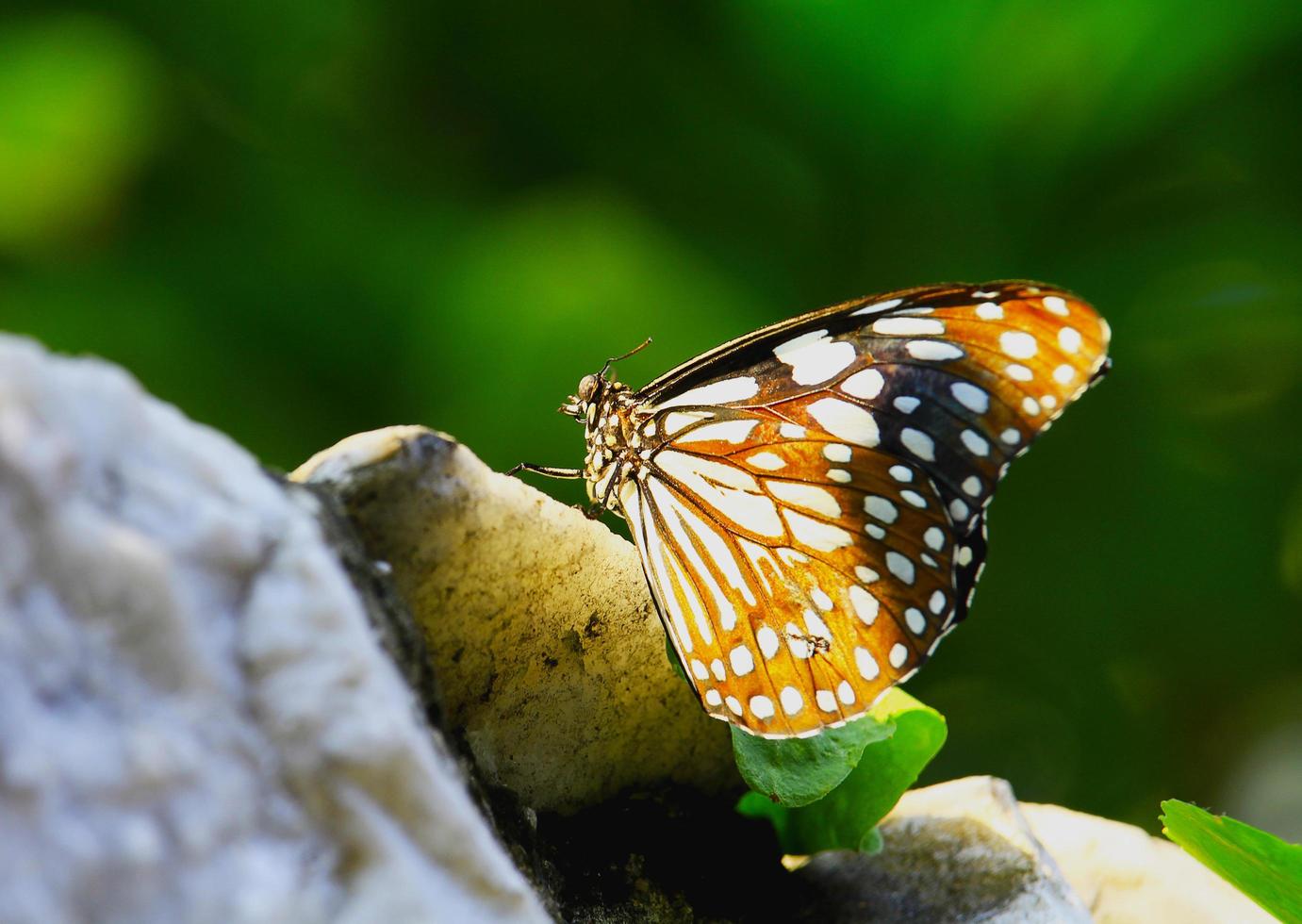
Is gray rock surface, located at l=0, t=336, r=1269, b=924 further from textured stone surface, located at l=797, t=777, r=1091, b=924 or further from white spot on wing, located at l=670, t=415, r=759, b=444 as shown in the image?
textured stone surface, located at l=797, t=777, r=1091, b=924

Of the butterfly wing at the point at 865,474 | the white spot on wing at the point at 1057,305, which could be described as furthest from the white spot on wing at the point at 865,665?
the white spot on wing at the point at 1057,305

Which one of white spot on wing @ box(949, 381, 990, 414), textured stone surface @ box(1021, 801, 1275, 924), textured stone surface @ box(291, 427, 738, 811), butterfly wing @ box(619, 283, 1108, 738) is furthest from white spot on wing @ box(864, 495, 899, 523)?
textured stone surface @ box(1021, 801, 1275, 924)

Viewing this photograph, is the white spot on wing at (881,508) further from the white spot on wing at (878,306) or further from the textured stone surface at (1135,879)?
the textured stone surface at (1135,879)

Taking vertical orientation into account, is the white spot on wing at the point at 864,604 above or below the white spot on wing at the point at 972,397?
below

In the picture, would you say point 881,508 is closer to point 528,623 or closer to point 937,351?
point 937,351

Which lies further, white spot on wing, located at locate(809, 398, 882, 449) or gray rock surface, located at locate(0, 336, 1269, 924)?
white spot on wing, located at locate(809, 398, 882, 449)

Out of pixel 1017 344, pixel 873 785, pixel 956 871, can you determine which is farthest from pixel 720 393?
pixel 956 871
